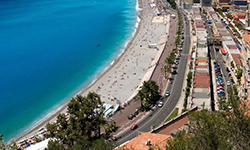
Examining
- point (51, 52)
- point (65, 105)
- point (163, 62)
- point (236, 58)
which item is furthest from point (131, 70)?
point (51, 52)

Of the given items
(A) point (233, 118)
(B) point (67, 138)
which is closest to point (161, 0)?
(B) point (67, 138)

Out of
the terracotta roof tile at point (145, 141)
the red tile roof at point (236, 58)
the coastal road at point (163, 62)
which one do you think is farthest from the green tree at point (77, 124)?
the red tile roof at point (236, 58)

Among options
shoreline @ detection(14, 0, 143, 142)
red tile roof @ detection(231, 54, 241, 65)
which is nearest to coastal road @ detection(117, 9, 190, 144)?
red tile roof @ detection(231, 54, 241, 65)

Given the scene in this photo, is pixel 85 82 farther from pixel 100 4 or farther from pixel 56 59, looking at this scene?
pixel 100 4

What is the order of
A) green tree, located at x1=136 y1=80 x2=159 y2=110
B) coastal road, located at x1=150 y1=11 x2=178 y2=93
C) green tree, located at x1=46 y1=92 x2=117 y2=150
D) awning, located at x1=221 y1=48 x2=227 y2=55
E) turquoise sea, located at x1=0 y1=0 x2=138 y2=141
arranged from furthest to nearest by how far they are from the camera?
awning, located at x1=221 y1=48 x2=227 y2=55 < turquoise sea, located at x1=0 y1=0 x2=138 y2=141 < coastal road, located at x1=150 y1=11 x2=178 y2=93 < green tree, located at x1=136 y1=80 x2=159 y2=110 < green tree, located at x1=46 y1=92 x2=117 y2=150

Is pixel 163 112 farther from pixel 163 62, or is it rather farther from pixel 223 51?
pixel 223 51

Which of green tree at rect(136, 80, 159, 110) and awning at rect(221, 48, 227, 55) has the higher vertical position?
awning at rect(221, 48, 227, 55)

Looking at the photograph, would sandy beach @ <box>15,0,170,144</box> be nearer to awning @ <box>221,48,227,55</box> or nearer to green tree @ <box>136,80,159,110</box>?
green tree @ <box>136,80,159,110</box>
